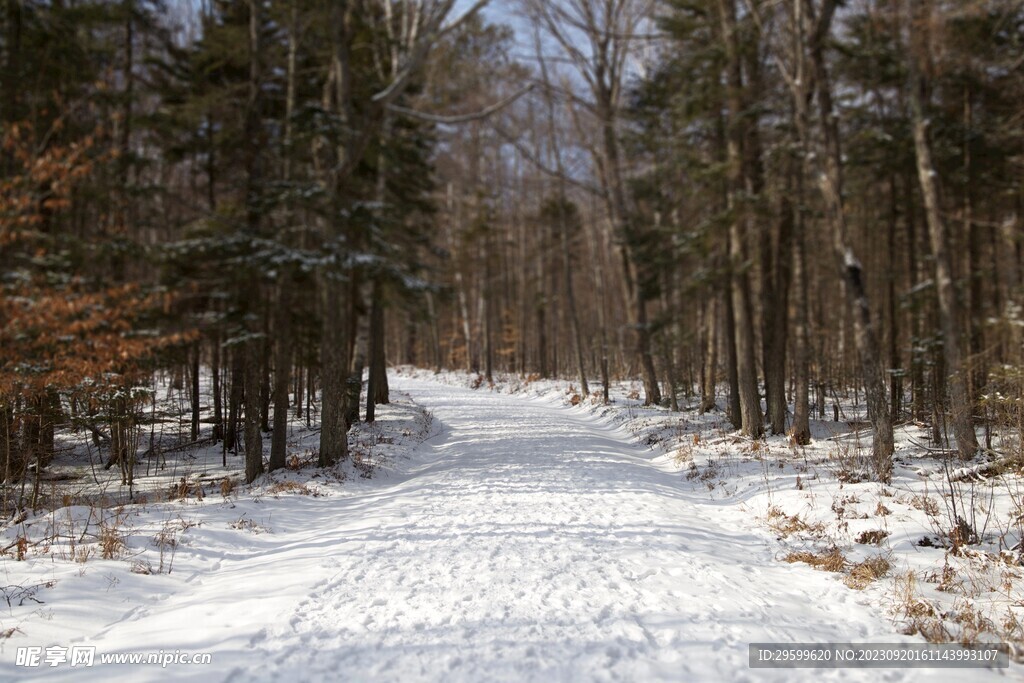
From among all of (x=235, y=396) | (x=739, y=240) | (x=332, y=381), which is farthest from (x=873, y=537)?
(x=235, y=396)

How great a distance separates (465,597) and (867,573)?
3507mm

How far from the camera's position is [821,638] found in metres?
3.87

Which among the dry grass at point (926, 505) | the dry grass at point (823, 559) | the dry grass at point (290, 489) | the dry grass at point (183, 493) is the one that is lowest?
the dry grass at point (823, 559)

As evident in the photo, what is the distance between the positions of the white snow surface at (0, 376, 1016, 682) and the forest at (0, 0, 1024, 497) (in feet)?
9.39

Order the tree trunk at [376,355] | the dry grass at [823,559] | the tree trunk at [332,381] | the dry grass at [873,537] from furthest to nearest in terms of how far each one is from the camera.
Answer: the tree trunk at [376,355], the tree trunk at [332,381], the dry grass at [873,537], the dry grass at [823,559]

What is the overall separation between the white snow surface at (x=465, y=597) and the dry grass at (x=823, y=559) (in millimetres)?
112

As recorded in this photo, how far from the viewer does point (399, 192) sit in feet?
55.1

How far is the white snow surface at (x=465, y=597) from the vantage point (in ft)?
11.3

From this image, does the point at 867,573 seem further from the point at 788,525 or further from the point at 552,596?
the point at 552,596

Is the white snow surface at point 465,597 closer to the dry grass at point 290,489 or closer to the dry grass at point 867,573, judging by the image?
the dry grass at point 867,573

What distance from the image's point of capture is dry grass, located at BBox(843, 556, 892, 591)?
4.66 meters

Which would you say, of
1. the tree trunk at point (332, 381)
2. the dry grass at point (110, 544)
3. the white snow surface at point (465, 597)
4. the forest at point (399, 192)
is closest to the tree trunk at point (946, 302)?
the forest at point (399, 192)

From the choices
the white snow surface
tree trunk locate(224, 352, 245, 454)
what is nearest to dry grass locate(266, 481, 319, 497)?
the white snow surface

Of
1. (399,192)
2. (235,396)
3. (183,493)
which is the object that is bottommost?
(183,493)
